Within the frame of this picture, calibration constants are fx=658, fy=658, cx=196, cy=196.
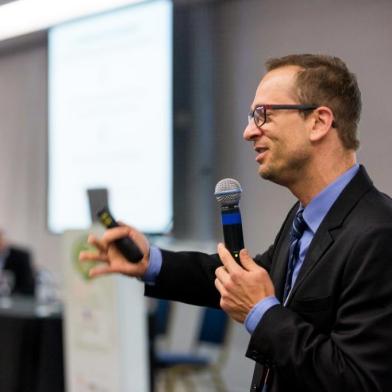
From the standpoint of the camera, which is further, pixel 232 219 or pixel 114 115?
pixel 114 115

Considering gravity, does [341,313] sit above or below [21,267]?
above

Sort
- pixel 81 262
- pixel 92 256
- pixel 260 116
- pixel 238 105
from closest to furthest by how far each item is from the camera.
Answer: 1. pixel 260 116
2. pixel 92 256
3. pixel 81 262
4. pixel 238 105

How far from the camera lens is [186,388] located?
14.2 ft

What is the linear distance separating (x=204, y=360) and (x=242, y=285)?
302cm

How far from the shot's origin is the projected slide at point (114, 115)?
3789 millimetres

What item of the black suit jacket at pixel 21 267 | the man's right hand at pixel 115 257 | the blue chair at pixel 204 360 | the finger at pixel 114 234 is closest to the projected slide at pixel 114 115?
the blue chair at pixel 204 360

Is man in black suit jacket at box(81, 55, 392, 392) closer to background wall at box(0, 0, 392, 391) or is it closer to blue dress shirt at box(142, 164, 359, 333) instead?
blue dress shirt at box(142, 164, 359, 333)

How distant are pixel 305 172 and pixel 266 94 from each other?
179 mm

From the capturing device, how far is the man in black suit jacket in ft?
3.58

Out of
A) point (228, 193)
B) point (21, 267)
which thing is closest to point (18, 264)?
point (21, 267)

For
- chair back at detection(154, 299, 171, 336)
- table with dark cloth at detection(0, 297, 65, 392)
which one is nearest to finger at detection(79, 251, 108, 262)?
table with dark cloth at detection(0, 297, 65, 392)

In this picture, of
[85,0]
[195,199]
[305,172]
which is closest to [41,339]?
[195,199]

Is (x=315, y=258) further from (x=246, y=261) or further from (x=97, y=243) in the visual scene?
(x=97, y=243)

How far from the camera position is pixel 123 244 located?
1397mm
